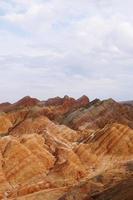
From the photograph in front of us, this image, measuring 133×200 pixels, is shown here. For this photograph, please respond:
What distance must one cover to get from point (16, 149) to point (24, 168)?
5.73 m

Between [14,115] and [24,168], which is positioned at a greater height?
[14,115]

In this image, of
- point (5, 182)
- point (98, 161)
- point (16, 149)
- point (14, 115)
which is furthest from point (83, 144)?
point (14, 115)

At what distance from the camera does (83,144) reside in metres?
114

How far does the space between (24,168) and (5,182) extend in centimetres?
591

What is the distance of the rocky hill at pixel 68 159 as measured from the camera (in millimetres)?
78400

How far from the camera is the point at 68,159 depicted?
334ft

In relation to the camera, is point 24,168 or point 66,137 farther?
point 66,137

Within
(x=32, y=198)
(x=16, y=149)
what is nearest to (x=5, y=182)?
(x=16, y=149)

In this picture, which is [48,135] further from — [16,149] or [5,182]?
[5,182]

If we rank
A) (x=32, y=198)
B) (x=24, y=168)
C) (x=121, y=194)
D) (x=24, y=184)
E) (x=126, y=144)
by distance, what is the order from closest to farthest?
(x=121, y=194) < (x=32, y=198) < (x=24, y=184) < (x=24, y=168) < (x=126, y=144)

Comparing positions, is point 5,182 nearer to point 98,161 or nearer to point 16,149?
point 16,149

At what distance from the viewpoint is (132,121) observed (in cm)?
14688

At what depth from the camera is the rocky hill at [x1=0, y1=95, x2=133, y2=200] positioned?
78400 millimetres

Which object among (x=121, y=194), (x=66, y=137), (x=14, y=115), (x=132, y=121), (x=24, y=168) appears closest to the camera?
(x=121, y=194)
